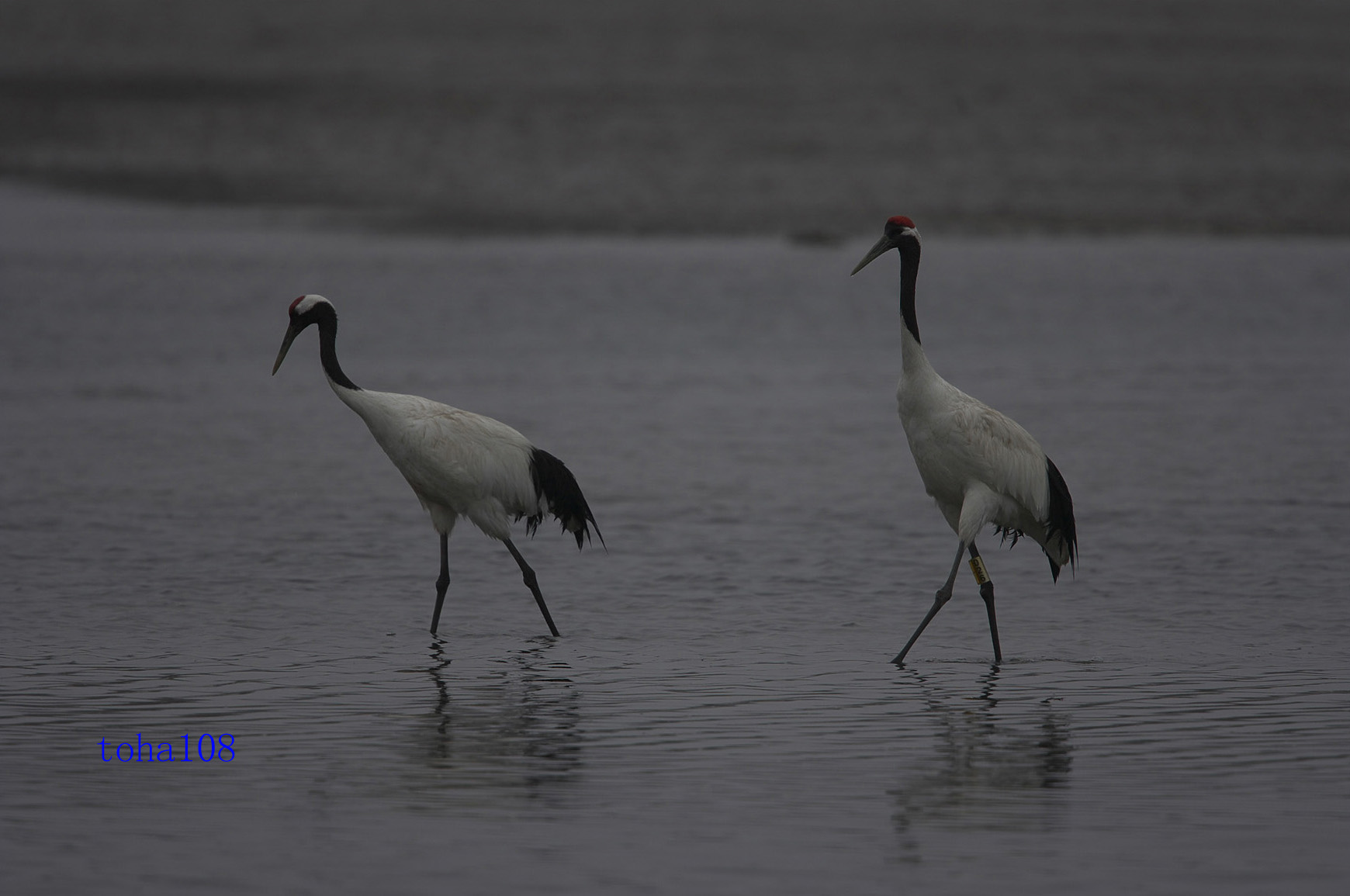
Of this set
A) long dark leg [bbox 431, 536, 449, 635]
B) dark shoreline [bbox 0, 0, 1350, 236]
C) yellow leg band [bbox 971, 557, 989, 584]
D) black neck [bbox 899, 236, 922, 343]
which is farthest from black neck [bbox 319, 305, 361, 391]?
dark shoreline [bbox 0, 0, 1350, 236]

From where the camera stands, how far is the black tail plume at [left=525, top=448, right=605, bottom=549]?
28.2 ft

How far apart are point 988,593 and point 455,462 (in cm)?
242

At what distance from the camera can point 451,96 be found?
30906 millimetres

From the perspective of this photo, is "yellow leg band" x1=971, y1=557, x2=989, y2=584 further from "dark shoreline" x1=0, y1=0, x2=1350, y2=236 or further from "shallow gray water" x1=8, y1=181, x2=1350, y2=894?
"dark shoreline" x1=0, y1=0, x2=1350, y2=236

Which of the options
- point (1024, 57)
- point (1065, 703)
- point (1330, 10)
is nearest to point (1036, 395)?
point (1065, 703)

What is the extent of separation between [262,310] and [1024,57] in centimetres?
1943

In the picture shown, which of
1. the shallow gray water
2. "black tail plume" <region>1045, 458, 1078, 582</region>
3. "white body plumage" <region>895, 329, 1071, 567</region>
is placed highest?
"white body plumage" <region>895, 329, 1071, 567</region>

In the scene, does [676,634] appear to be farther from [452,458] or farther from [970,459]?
[970,459]

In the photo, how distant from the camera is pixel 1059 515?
808cm

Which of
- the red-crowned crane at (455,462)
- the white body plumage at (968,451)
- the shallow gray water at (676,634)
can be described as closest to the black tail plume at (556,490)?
the red-crowned crane at (455,462)

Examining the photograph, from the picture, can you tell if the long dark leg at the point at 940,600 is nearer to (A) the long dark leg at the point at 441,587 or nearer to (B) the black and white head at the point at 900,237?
(B) the black and white head at the point at 900,237

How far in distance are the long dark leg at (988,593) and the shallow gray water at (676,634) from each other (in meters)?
0.11

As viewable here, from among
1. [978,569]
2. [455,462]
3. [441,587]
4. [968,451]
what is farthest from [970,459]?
[441,587]

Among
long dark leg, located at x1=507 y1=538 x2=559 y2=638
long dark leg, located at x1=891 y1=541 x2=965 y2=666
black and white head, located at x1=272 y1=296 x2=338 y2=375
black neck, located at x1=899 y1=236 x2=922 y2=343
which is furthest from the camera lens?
black and white head, located at x1=272 y1=296 x2=338 y2=375
